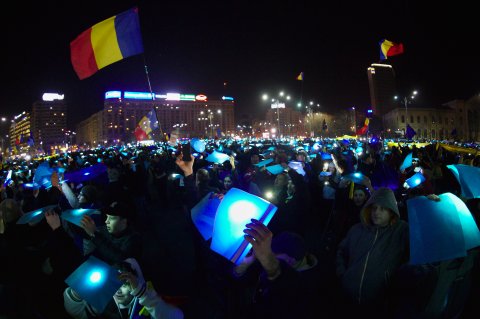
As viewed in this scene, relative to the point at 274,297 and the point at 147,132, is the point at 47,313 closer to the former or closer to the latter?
the point at 274,297

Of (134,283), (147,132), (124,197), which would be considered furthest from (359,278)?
(147,132)

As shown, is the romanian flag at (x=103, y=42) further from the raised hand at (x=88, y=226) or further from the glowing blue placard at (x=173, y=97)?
the glowing blue placard at (x=173, y=97)

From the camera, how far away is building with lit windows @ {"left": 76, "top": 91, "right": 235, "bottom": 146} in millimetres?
127500

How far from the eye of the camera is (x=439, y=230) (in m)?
2.22

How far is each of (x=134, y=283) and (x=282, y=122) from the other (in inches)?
5486

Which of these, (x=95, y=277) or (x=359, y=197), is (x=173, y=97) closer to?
(x=359, y=197)

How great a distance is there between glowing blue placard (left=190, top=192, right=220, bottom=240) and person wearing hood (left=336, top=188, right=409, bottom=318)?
59.3 inches

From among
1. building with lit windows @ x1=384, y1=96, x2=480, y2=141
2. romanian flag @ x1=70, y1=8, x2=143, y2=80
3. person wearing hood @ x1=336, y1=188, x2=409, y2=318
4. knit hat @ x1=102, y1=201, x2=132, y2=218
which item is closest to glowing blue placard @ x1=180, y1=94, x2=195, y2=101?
building with lit windows @ x1=384, y1=96, x2=480, y2=141

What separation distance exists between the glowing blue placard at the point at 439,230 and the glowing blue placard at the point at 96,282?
7.50 ft

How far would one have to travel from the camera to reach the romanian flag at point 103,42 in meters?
7.69

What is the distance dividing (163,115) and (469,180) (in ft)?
469

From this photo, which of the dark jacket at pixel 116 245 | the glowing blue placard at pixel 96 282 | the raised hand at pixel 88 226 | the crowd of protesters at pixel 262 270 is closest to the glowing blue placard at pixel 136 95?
the crowd of protesters at pixel 262 270

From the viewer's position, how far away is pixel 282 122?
138875 millimetres

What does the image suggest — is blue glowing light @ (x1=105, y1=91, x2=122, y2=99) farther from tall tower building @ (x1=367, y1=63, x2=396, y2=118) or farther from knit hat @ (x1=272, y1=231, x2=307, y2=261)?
knit hat @ (x1=272, y1=231, x2=307, y2=261)
